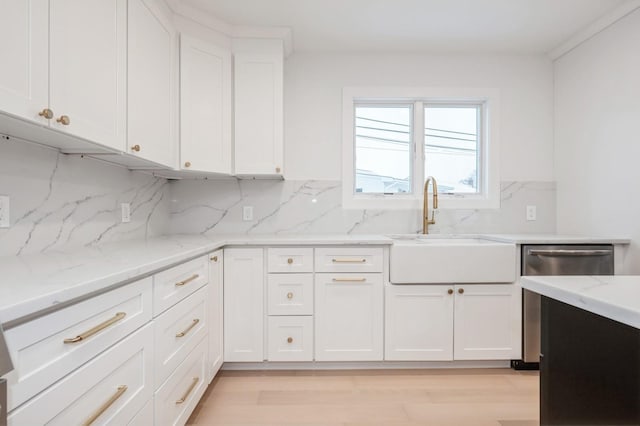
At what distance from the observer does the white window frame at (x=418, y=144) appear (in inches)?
106

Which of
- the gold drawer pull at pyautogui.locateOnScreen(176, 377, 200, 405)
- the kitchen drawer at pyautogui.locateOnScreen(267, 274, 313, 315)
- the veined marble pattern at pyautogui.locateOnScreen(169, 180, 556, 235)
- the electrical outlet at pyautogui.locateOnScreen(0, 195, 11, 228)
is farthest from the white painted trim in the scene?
the electrical outlet at pyautogui.locateOnScreen(0, 195, 11, 228)

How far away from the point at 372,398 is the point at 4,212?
77.3 inches

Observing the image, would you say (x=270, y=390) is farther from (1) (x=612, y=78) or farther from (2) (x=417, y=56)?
(1) (x=612, y=78)

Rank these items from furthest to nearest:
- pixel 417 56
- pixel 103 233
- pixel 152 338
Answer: pixel 417 56 < pixel 103 233 < pixel 152 338

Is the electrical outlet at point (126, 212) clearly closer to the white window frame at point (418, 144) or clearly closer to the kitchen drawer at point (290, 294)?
the kitchen drawer at point (290, 294)

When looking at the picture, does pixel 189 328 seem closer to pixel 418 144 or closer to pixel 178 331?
pixel 178 331

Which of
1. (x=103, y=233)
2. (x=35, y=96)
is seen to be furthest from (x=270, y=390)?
(x=35, y=96)

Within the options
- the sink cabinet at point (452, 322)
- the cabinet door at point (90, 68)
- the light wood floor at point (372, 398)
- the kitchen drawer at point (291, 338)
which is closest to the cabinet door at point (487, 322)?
the sink cabinet at point (452, 322)

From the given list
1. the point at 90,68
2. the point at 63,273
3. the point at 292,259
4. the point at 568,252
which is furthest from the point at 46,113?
the point at 568,252

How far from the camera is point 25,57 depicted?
97cm

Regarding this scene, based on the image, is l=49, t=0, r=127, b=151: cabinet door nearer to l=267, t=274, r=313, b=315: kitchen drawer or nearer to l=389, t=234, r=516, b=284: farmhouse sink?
l=267, t=274, r=313, b=315: kitchen drawer

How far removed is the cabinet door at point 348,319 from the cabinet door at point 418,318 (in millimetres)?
101

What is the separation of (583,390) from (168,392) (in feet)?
4.66

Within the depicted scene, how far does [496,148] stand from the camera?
8.99 ft
